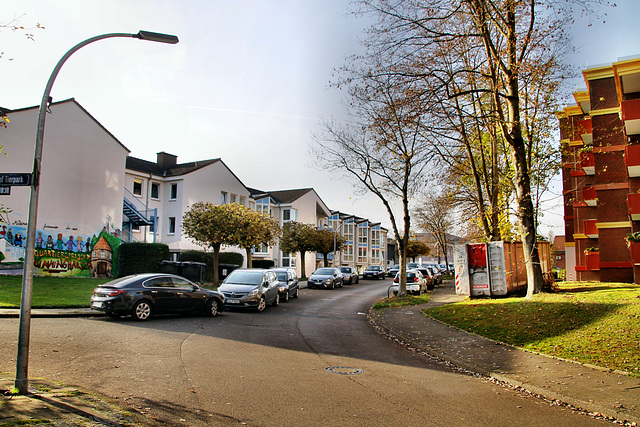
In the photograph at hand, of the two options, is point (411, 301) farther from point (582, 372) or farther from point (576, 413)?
point (576, 413)

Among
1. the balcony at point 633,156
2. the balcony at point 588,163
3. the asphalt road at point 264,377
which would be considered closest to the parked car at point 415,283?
the balcony at point 633,156

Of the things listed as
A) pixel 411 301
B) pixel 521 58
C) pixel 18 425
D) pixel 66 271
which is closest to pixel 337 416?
pixel 18 425

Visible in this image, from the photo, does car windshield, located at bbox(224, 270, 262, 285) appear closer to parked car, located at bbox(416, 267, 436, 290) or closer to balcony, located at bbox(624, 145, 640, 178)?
balcony, located at bbox(624, 145, 640, 178)

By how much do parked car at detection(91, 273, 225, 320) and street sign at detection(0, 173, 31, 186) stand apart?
27.9ft

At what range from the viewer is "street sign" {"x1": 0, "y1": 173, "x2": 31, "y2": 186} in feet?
20.6

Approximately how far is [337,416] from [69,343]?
6.89m

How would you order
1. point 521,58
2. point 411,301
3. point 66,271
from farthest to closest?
1. point 66,271
2. point 411,301
3. point 521,58

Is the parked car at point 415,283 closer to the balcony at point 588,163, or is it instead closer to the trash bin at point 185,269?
the trash bin at point 185,269

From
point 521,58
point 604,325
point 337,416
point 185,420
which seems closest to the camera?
point 185,420

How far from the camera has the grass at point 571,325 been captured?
9.55 m

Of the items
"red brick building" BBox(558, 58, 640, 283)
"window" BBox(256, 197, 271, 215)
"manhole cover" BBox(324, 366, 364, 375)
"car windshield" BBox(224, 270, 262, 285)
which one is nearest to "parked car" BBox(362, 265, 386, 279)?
"window" BBox(256, 197, 271, 215)

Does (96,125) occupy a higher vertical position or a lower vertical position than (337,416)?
higher

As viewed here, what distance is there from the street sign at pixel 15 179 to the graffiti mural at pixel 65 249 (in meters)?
21.8

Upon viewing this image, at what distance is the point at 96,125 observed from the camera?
31.6 metres
